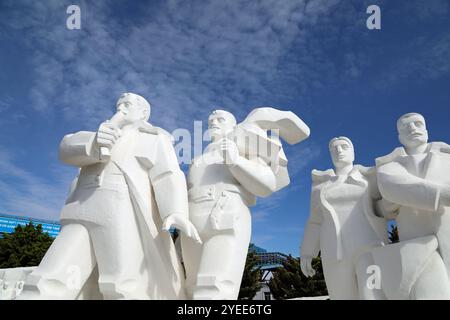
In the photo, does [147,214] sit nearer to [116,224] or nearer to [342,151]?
[116,224]

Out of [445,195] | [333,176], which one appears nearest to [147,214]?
[333,176]

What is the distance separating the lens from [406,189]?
10.4ft

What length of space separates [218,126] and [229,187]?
0.80 metres

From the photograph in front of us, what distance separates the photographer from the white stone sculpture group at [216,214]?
3051 mm

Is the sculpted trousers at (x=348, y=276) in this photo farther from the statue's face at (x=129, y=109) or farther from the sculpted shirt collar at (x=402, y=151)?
the statue's face at (x=129, y=109)

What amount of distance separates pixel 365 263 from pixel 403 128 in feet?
4.42

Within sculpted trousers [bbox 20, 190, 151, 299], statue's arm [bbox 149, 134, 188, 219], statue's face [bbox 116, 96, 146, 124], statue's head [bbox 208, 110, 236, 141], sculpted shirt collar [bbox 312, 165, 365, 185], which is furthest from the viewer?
statue's head [bbox 208, 110, 236, 141]

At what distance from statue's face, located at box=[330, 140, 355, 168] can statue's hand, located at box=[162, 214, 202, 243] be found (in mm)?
1828

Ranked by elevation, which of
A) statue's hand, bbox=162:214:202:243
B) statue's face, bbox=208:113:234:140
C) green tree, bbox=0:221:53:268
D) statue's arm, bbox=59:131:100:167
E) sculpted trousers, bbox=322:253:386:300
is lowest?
sculpted trousers, bbox=322:253:386:300

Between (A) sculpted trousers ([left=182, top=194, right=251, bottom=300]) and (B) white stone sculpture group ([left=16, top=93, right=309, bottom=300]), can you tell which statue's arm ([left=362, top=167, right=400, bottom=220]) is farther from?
(A) sculpted trousers ([left=182, top=194, right=251, bottom=300])

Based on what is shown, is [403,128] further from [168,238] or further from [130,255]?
[130,255]

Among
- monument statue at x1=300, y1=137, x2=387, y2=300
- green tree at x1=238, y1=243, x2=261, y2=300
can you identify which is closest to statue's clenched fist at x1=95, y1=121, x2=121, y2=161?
monument statue at x1=300, y1=137, x2=387, y2=300

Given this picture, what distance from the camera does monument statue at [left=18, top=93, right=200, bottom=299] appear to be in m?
2.99
